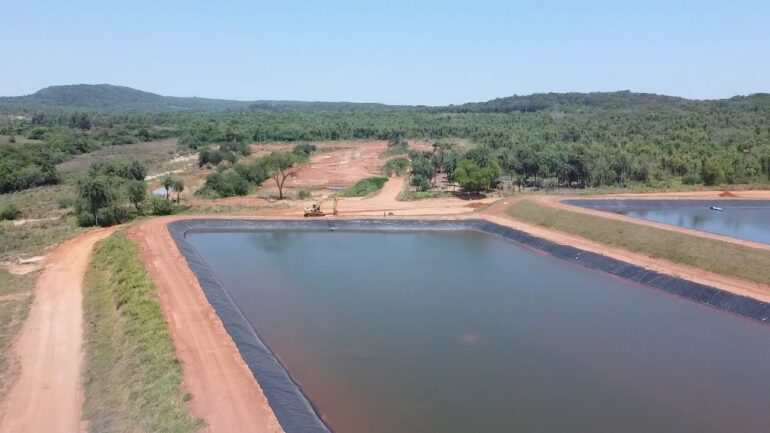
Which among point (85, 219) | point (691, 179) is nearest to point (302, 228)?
point (85, 219)

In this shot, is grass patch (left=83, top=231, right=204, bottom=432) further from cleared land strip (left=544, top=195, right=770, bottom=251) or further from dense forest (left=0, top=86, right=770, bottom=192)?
dense forest (left=0, top=86, right=770, bottom=192)

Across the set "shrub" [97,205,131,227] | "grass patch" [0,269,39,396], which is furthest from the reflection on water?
"grass patch" [0,269,39,396]

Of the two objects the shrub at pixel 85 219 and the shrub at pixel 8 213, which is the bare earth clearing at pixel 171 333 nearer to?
the shrub at pixel 85 219

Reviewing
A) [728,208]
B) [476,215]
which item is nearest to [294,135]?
[476,215]

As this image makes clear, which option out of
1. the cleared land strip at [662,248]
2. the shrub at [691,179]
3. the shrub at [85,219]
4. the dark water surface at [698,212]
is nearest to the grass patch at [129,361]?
the shrub at [85,219]

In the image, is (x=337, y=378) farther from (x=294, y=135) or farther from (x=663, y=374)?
(x=294, y=135)
